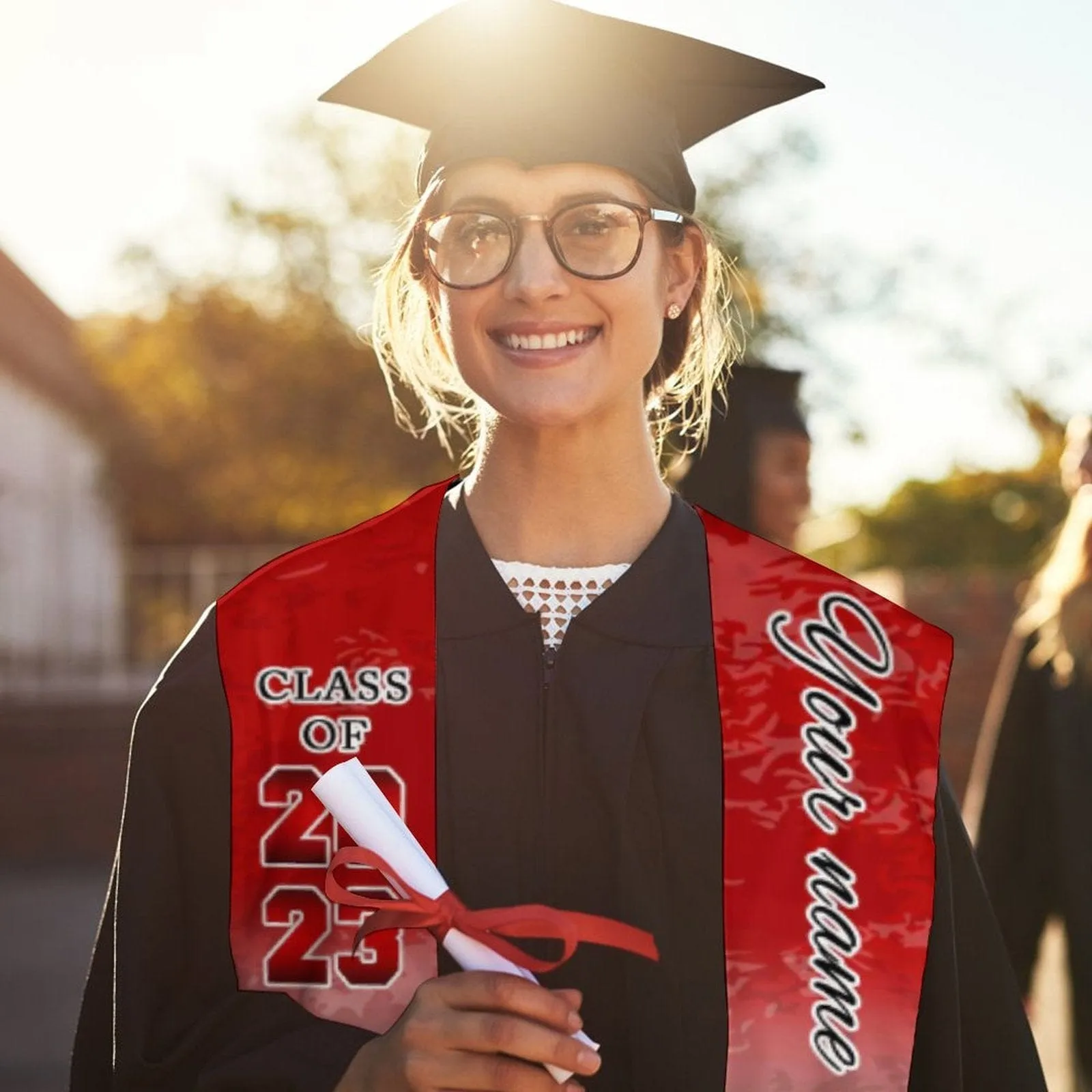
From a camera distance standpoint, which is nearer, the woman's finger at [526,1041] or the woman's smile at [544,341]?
the woman's finger at [526,1041]

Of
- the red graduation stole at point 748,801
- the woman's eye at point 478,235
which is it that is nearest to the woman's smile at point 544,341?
the woman's eye at point 478,235

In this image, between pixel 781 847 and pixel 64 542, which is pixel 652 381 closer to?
pixel 781 847

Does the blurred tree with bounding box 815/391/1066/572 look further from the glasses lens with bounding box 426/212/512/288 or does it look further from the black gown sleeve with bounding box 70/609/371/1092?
the black gown sleeve with bounding box 70/609/371/1092

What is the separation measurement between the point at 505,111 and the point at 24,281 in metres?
17.5

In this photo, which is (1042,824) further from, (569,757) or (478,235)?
(478,235)

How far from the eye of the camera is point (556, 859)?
199 cm

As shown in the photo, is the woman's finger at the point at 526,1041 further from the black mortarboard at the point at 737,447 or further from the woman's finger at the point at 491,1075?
the black mortarboard at the point at 737,447

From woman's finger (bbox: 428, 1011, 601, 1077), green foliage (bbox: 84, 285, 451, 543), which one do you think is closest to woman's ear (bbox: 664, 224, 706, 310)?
woman's finger (bbox: 428, 1011, 601, 1077)

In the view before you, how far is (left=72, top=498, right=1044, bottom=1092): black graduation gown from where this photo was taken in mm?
1941

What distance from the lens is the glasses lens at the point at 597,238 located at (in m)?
2.00

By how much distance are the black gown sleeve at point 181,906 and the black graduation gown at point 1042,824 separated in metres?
2.86

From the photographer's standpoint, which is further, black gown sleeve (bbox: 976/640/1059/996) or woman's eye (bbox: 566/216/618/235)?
black gown sleeve (bbox: 976/640/1059/996)

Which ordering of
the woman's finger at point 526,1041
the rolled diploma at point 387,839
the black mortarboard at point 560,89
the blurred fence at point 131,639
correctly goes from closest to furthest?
1. the woman's finger at point 526,1041
2. the rolled diploma at point 387,839
3. the black mortarboard at point 560,89
4. the blurred fence at point 131,639

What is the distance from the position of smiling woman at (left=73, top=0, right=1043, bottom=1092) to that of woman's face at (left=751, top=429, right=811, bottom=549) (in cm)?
283
